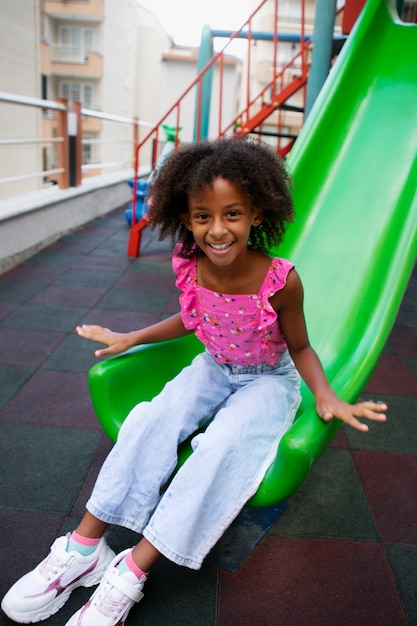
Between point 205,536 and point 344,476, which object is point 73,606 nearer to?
point 205,536

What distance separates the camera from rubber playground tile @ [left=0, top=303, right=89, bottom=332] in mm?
2846

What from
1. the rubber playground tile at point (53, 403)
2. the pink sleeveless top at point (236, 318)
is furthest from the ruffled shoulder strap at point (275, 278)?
the rubber playground tile at point (53, 403)

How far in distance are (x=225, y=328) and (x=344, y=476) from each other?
0.72 meters

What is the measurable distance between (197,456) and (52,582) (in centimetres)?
44

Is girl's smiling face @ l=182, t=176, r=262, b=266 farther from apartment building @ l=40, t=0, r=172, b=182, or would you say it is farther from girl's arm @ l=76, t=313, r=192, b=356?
apartment building @ l=40, t=0, r=172, b=182

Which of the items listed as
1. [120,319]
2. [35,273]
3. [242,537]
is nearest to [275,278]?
[242,537]

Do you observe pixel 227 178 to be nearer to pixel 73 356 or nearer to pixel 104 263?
pixel 73 356

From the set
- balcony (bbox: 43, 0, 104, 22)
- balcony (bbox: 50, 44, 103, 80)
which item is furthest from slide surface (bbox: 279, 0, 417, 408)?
balcony (bbox: 43, 0, 104, 22)

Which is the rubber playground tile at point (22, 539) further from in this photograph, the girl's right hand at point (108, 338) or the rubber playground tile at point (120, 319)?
the rubber playground tile at point (120, 319)

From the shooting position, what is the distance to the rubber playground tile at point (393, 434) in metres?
1.92

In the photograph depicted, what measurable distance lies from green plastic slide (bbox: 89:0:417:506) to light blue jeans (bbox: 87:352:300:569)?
78mm

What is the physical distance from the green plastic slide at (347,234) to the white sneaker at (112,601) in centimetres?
32

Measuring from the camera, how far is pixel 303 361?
53.7 inches

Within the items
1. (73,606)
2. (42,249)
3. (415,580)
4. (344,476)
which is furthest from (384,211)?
(42,249)
